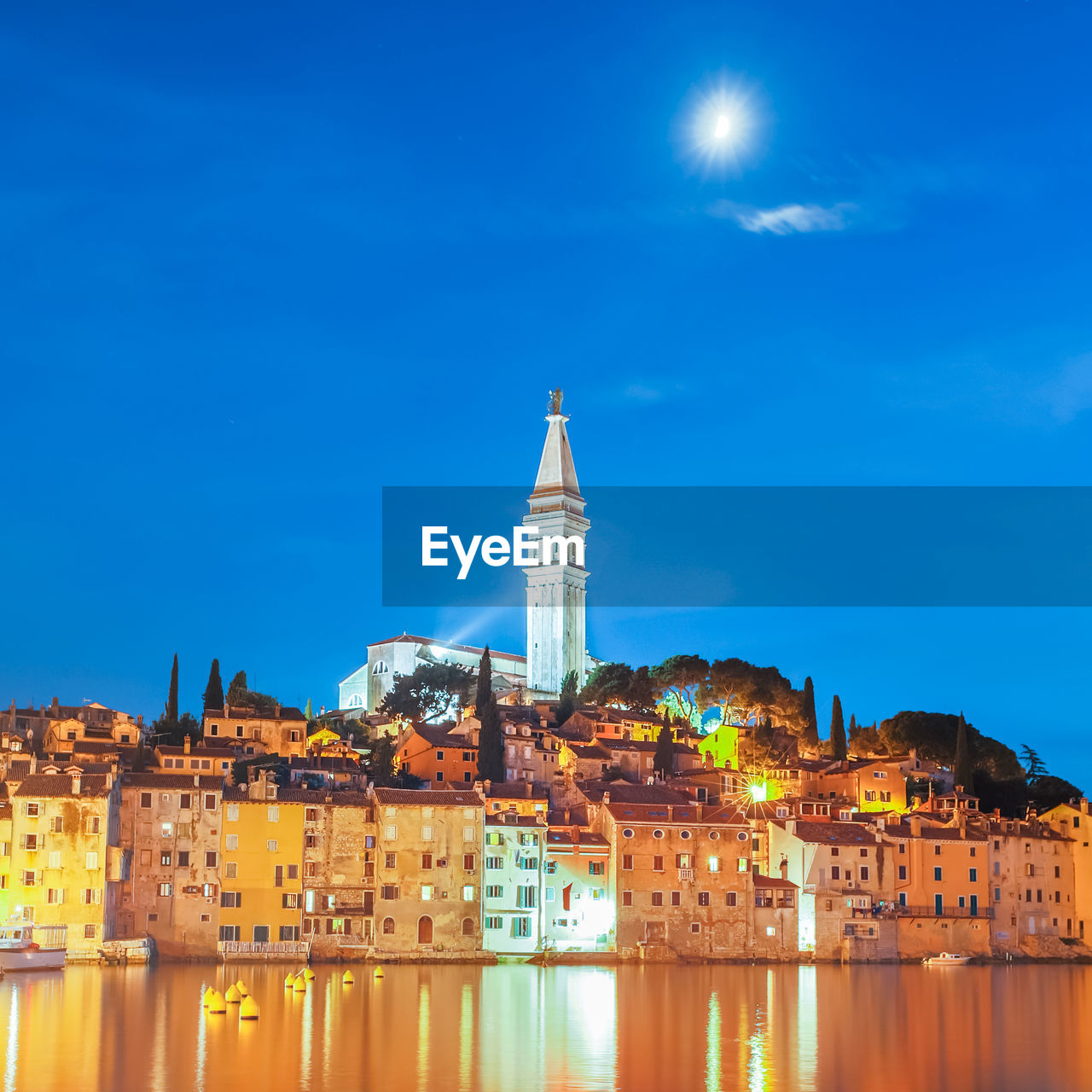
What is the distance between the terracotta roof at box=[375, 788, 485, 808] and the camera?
62.5 m

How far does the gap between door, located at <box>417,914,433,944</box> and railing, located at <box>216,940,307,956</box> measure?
433 cm

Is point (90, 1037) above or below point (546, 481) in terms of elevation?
below

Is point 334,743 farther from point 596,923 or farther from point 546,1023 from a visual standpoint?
point 546,1023

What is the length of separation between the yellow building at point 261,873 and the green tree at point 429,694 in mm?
41292

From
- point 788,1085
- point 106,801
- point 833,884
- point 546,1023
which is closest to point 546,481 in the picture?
point 833,884

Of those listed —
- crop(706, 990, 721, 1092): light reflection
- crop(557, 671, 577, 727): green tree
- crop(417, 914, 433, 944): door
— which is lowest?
crop(706, 990, 721, 1092): light reflection

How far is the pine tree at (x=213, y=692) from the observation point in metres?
84.5

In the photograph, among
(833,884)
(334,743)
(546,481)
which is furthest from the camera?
(546,481)

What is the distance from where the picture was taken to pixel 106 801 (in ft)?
189

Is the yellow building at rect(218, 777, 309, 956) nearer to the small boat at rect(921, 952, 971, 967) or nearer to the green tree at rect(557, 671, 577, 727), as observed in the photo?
the small boat at rect(921, 952, 971, 967)

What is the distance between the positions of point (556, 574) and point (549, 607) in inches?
105

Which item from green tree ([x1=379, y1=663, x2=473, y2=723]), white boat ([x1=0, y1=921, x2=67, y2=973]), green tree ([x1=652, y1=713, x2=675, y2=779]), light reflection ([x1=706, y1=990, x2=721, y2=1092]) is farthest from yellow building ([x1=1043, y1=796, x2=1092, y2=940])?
white boat ([x1=0, y1=921, x2=67, y2=973])

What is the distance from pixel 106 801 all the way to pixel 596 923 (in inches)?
768

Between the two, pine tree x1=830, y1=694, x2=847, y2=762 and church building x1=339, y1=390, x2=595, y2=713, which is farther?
church building x1=339, y1=390, x2=595, y2=713
